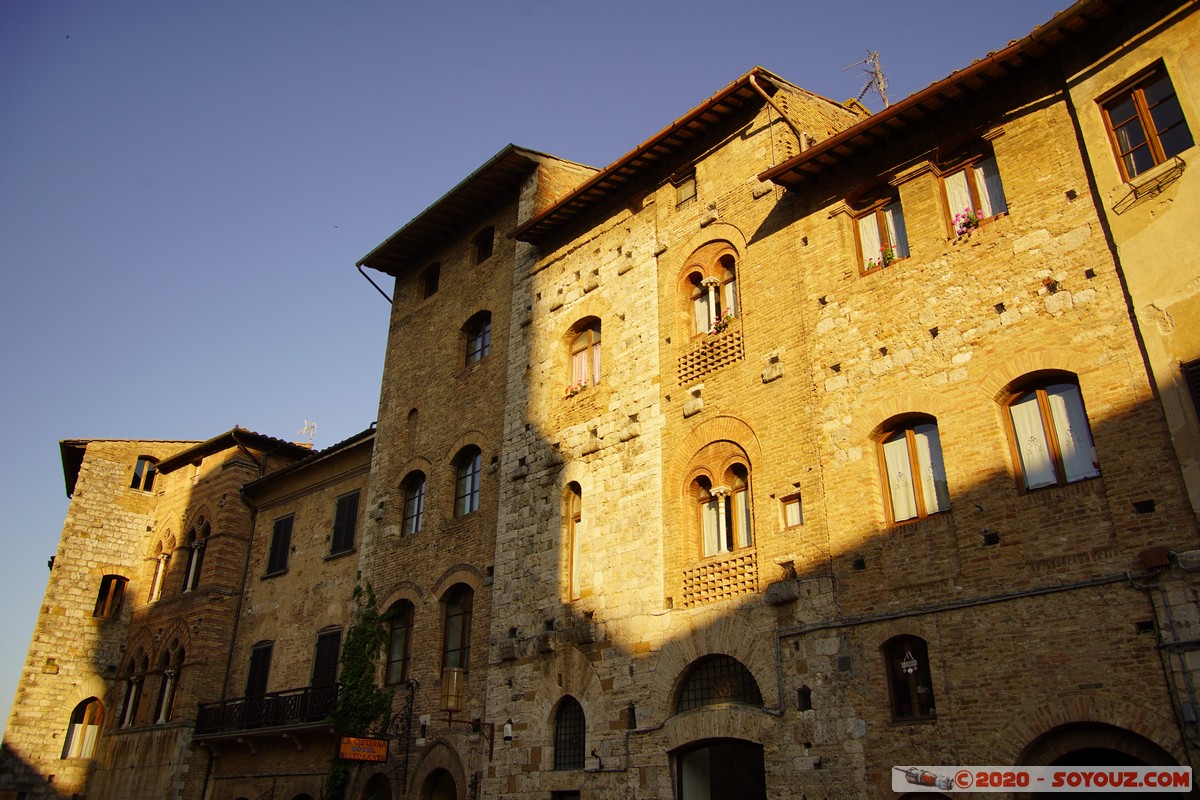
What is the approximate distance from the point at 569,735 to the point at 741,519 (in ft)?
15.1

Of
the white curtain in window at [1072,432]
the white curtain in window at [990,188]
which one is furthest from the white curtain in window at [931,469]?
the white curtain in window at [990,188]

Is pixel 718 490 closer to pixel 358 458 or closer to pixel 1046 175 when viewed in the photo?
pixel 1046 175

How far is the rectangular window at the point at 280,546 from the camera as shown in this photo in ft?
79.1

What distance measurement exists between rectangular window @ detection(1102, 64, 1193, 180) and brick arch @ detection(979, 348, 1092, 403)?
2.19 m

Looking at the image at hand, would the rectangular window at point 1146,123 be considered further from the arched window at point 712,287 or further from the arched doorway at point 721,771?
the arched doorway at point 721,771

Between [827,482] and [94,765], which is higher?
[827,482]

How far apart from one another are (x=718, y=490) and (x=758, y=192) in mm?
4946

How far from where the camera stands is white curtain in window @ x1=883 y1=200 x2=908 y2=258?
42.9 feet

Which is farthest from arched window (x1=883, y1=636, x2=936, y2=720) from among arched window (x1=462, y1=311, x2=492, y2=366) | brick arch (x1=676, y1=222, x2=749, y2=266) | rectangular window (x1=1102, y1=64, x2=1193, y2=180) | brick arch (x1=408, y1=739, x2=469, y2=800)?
arched window (x1=462, y1=311, x2=492, y2=366)

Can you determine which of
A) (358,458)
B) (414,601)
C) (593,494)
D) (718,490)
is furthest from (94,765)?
(718,490)

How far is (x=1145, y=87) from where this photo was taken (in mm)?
10977

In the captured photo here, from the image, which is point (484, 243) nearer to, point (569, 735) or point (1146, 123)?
point (569, 735)

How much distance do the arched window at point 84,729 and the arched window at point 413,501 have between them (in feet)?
44.3

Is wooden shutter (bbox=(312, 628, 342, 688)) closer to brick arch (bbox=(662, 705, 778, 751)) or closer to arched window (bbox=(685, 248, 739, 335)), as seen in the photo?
brick arch (bbox=(662, 705, 778, 751))
